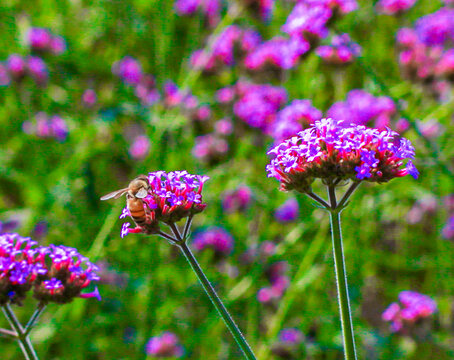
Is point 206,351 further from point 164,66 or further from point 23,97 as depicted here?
point 23,97

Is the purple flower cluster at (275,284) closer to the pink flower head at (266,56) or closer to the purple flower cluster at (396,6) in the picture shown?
the pink flower head at (266,56)

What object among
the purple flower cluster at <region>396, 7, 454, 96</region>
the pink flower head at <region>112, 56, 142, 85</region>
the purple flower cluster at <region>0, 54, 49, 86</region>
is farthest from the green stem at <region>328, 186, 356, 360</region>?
the pink flower head at <region>112, 56, 142, 85</region>

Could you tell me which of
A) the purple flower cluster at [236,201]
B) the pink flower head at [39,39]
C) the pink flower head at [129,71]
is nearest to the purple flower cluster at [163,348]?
the purple flower cluster at [236,201]

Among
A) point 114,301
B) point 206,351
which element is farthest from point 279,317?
point 114,301

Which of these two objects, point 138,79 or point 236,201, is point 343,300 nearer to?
point 236,201

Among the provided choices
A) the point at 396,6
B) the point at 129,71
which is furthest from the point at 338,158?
the point at 129,71

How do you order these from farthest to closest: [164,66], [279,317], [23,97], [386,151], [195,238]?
[23,97] → [195,238] → [164,66] → [279,317] → [386,151]
